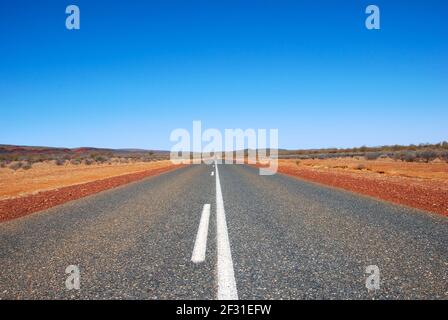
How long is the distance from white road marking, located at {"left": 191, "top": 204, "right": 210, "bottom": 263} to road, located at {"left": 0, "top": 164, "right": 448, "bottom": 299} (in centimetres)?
1

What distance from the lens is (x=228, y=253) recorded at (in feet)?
14.3

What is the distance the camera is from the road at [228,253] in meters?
3.21

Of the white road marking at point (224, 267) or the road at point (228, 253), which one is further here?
the road at point (228, 253)

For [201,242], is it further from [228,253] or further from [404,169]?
[404,169]

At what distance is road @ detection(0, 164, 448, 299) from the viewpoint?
3.21 metres

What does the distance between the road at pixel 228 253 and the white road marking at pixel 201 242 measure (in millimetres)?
15

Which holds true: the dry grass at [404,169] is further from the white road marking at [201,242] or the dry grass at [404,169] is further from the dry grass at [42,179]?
the dry grass at [42,179]

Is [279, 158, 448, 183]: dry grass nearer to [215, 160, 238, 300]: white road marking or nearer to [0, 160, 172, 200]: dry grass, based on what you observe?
[215, 160, 238, 300]: white road marking

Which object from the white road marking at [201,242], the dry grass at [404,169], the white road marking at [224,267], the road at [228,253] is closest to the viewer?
the white road marking at [224,267]

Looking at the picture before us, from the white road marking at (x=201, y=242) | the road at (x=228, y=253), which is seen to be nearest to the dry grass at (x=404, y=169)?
the road at (x=228, y=253)

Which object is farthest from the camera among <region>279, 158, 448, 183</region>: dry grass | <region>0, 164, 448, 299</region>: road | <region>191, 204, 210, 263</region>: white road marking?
<region>279, 158, 448, 183</region>: dry grass

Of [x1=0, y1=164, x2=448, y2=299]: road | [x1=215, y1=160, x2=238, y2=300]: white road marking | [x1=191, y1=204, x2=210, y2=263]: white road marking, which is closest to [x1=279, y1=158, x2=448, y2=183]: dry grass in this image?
[x1=0, y1=164, x2=448, y2=299]: road

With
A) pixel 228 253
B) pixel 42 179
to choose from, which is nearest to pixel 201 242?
pixel 228 253

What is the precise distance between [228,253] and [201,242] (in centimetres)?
67
